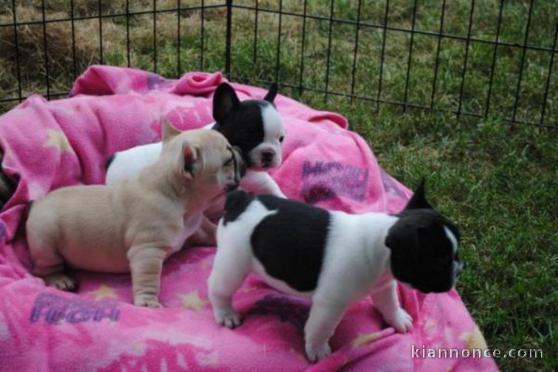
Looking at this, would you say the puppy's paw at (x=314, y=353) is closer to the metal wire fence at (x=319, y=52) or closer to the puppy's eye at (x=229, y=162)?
the puppy's eye at (x=229, y=162)

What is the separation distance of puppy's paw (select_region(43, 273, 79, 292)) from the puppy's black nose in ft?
2.78

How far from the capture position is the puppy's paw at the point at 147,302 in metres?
3.03

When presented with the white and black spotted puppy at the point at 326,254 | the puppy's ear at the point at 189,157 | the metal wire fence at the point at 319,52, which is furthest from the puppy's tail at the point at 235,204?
the metal wire fence at the point at 319,52

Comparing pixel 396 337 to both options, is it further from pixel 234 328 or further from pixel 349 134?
pixel 349 134

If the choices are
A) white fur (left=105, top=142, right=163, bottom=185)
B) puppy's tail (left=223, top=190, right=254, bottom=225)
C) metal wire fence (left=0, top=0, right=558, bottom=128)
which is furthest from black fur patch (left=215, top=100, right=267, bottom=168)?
metal wire fence (left=0, top=0, right=558, bottom=128)

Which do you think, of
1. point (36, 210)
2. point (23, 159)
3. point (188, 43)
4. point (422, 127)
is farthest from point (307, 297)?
point (188, 43)

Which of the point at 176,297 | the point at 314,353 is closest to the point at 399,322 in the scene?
the point at 314,353

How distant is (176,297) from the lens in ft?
10.3

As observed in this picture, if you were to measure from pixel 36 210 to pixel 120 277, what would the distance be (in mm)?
398

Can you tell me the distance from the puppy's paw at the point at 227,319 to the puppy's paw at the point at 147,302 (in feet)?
0.87

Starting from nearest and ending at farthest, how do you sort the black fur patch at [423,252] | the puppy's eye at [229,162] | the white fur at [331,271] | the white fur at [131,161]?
1. the black fur patch at [423,252]
2. the white fur at [331,271]
3. the puppy's eye at [229,162]
4. the white fur at [131,161]

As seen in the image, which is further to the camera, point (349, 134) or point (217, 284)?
point (349, 134)

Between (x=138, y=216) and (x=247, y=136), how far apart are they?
56 cm

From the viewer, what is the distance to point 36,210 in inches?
129
